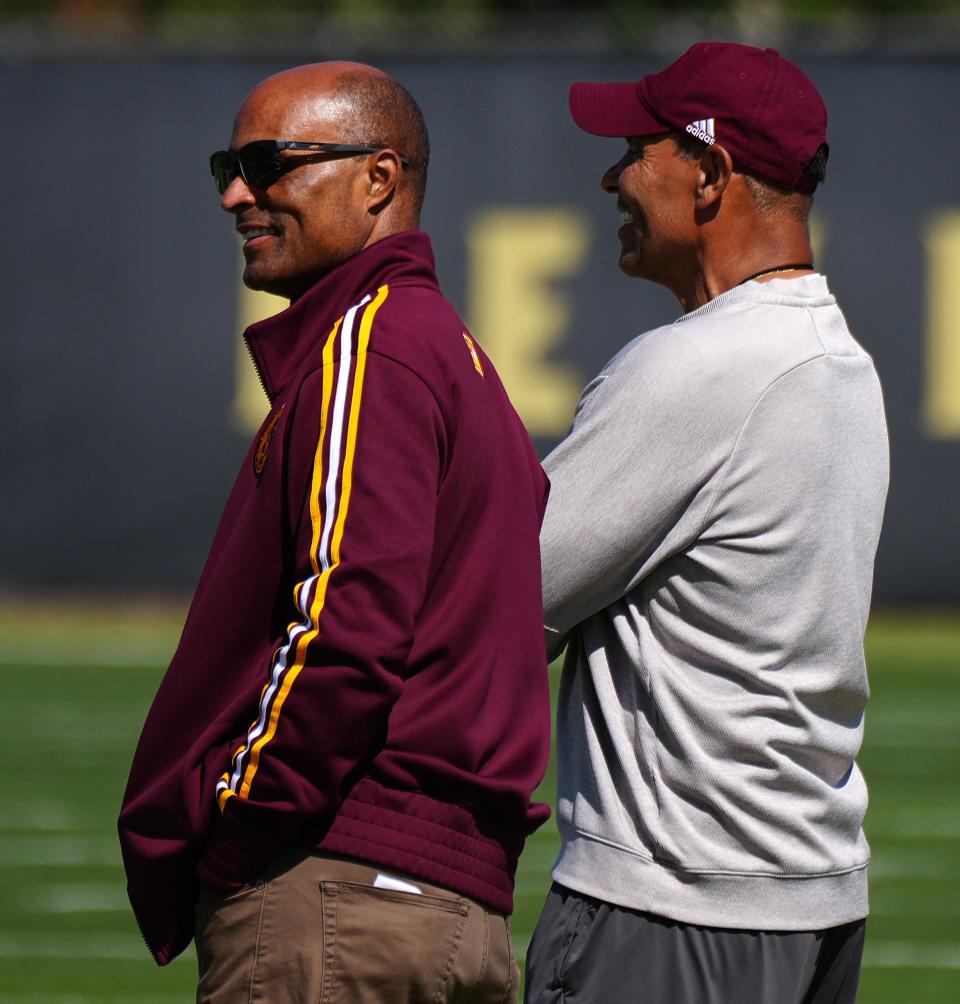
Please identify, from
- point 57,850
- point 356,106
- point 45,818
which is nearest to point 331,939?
point 356,106

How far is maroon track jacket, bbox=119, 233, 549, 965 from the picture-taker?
7.47ft

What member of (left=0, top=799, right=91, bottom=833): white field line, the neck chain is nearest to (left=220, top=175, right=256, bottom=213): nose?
the neck chain

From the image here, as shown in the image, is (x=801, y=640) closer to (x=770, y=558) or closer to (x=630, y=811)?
(x=770, y=558)

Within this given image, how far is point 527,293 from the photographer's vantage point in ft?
43.3

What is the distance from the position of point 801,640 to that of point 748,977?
0.43 meters

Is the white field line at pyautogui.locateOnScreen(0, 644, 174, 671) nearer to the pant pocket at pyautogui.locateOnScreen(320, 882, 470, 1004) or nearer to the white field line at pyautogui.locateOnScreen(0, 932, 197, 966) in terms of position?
the white field line at pyautogui.locateOnScreen(0, 932, 197, 966)

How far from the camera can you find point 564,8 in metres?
20.6

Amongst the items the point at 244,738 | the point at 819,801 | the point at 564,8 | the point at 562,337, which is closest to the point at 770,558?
the point at 819,801

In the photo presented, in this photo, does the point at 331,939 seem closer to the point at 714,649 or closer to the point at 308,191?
→ the point at 714,649

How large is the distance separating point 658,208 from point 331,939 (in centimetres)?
108

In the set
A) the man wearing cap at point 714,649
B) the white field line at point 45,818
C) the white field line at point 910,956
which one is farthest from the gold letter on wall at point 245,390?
the man wearing cap at point 714,649

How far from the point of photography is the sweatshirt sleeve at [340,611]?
2266 millimetres

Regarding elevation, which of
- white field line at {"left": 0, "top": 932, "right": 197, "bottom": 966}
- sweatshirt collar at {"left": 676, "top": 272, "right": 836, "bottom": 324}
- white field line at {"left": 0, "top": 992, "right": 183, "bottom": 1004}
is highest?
sweatshirt collar at {"left": 676, "top": 272, "right": 836, "bottom": 324}

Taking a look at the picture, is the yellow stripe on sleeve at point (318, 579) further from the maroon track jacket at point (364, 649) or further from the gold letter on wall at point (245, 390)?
the gold letter on wall at point (245, 390)
